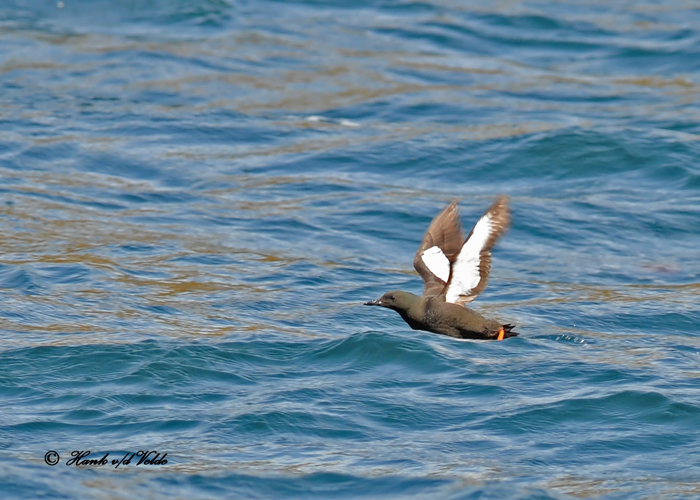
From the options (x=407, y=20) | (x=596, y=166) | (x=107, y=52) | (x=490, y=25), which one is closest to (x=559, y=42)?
(x=490, y=25)

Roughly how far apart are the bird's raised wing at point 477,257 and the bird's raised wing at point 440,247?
0.17 m

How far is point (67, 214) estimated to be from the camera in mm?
12430

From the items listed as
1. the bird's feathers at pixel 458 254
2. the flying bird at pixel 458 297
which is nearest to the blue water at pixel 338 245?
the flying bird at pixel 458 297

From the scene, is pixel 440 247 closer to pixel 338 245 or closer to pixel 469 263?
pixel 469 263

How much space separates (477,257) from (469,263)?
0.11m

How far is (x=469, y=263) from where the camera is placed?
764 centimetres

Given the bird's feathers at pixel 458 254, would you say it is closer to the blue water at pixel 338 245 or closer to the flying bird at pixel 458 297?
the flying bird at pixel 458 297

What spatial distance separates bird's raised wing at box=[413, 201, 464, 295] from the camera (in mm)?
7977

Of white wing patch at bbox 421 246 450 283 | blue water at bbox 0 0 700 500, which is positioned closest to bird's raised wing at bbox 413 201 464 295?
white wing patch at bbox 421 246 450 283

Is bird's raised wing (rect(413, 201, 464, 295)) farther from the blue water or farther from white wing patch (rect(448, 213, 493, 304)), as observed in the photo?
the blue water

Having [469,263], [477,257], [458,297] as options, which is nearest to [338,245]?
[458,297]

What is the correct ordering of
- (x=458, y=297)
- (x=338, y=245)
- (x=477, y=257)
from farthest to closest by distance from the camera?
(x=338, y=245) → (x=458, y=297) → (x=477, y=257)

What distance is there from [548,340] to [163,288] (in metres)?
3.68

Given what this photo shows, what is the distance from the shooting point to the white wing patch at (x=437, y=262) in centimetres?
804
